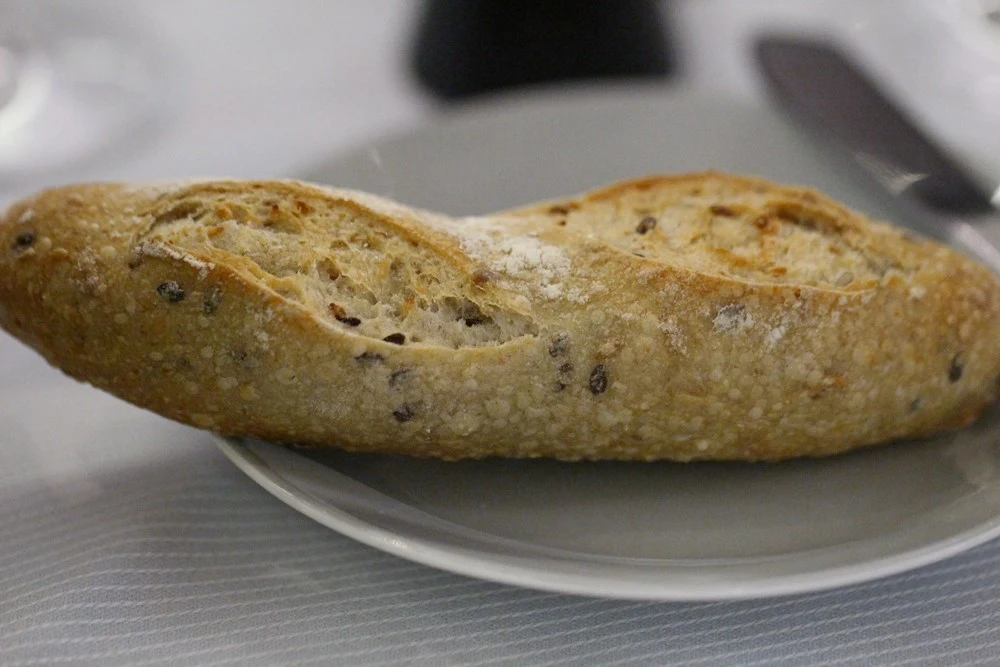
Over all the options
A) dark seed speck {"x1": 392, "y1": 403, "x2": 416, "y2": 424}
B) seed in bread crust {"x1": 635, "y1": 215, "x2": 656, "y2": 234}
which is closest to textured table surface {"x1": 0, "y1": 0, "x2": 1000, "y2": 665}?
dark seed speck {"x1": 392, "y1": 403, "x2": 416, "y2": 424}

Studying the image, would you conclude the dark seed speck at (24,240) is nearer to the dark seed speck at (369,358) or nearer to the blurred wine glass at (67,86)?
the dark seed speck at (369,358)

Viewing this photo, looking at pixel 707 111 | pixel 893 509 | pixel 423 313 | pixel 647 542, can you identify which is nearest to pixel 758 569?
pixel 647 542

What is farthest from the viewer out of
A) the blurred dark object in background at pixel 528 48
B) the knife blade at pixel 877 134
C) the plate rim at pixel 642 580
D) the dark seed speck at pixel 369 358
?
the blurred dark object in background at pixel 528 48

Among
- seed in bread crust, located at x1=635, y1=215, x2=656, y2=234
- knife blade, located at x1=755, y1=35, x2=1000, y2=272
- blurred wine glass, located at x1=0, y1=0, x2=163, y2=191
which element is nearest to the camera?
seed in bread crust, located at x1=635, y1=215, x2=656, y2=234

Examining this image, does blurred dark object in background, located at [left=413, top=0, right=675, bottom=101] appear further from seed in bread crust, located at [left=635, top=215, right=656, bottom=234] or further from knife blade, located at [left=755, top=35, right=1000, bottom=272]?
seed in bread crust, located at [left=635, top=215, right=656, bottom=234]

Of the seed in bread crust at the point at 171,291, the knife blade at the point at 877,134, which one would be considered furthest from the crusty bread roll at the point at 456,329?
the knife blade at the point at 877,134
